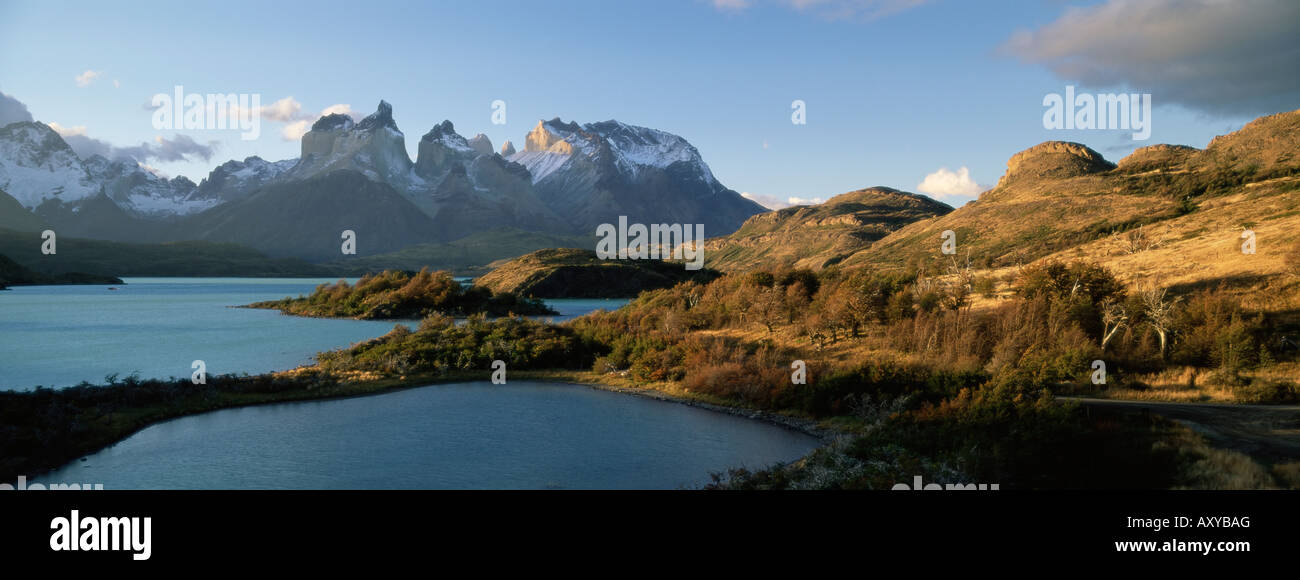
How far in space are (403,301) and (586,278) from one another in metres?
45.2

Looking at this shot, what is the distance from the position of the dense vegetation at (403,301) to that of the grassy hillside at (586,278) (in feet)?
90.6

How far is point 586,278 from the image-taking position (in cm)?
12219

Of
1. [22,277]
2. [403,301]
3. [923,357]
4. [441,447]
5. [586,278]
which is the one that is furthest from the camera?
[22,277]

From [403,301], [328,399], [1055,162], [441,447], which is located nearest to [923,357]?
[441,447]

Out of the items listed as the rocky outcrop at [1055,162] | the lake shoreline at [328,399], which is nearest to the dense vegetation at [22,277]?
the lake shoreline at [328,399]

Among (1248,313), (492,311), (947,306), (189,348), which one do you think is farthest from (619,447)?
(492,311)

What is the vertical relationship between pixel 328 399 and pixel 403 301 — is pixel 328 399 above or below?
below

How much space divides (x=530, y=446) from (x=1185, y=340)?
→ 84.3 feet

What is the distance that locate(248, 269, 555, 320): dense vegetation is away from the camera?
261 ft

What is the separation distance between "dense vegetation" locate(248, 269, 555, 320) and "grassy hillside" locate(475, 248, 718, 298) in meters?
27.6

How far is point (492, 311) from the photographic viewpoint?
84.2m

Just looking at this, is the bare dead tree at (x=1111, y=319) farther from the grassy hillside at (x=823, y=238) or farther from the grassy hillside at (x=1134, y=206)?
the grassy hillside at (x=823, y=238)

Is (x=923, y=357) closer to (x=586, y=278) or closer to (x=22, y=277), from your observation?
(x=586, y=278)
